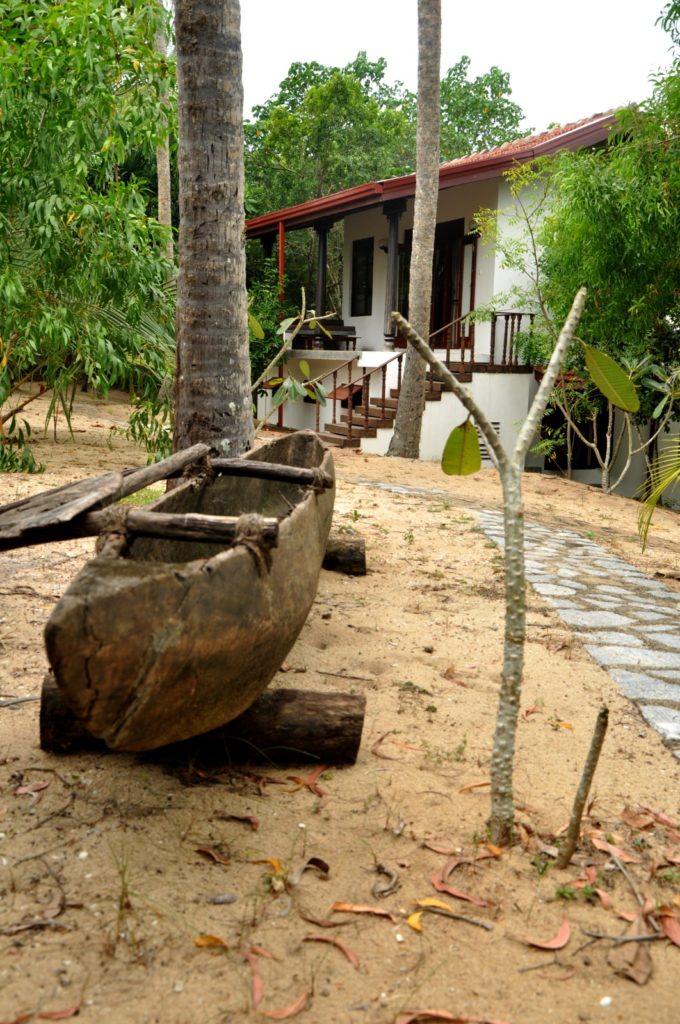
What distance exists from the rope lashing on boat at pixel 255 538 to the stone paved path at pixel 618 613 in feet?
6.34

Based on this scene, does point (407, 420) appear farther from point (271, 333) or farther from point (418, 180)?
point (271, 333)

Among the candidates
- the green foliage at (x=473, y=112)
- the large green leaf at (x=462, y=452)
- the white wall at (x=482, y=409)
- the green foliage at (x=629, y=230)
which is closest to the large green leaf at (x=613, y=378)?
the large green leaf at (x=462, y=452)

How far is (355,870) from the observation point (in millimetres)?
2557

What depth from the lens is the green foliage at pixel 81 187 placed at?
7.14m

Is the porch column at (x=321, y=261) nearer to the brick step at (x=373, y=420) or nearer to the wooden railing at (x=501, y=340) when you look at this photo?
the wooden railing at (x=501, y=340)

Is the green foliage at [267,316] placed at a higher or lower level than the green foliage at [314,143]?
lower

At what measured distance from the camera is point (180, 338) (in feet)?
17.8

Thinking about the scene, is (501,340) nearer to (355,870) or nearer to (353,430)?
(353,430)

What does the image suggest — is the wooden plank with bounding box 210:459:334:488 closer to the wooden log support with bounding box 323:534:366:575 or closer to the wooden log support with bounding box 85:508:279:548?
the wooden log support with bounding box 85:508:279:548

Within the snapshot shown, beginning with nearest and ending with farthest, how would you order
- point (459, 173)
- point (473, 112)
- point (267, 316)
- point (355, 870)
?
point (355, 870) → point (459, 173) → point (267, 316) → point (473, 112)

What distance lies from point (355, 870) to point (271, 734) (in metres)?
0.67

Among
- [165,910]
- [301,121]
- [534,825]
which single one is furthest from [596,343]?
[301,121]

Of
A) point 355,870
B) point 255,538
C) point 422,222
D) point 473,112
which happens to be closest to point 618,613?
point 355,870

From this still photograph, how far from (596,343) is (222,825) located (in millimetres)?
10369
